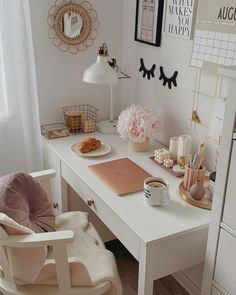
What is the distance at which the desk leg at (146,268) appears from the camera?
1268 mm

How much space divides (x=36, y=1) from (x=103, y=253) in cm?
132

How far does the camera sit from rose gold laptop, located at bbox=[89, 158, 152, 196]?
1566 millimetres

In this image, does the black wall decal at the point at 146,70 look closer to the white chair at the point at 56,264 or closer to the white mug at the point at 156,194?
the white mug at the point at 156,194

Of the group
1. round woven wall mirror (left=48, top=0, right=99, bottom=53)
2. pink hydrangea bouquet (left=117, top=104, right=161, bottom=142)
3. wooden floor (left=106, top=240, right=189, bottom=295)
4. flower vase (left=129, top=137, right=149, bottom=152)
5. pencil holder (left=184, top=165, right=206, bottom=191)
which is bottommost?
wooden floor (left=106, top=240, right=189, bottom=295)

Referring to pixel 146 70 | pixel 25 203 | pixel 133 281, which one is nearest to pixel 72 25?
pixel 146 70

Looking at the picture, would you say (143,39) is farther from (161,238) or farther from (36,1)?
(161,238)

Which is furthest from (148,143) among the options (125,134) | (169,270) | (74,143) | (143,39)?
(169,270)

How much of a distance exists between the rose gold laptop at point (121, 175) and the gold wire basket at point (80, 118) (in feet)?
1.41

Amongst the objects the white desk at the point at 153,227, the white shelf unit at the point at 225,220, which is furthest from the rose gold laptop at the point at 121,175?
the white shelf unit at the point at 225,220

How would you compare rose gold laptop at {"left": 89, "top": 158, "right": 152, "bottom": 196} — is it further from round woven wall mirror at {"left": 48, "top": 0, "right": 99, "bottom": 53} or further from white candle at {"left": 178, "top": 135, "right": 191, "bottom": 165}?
round woven wall mirror at {"left": 48, "top": 0, "right": 99, "bottom": 53}

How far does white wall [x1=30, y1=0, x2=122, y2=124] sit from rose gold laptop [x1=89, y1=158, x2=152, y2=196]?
586 millimetres

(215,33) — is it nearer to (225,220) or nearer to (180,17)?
(180,17)

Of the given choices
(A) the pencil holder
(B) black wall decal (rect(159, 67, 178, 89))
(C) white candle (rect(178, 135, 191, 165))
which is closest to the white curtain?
(B) black wall decal (rect(159, 67, 178, 89))

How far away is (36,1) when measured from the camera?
6.30 ft
